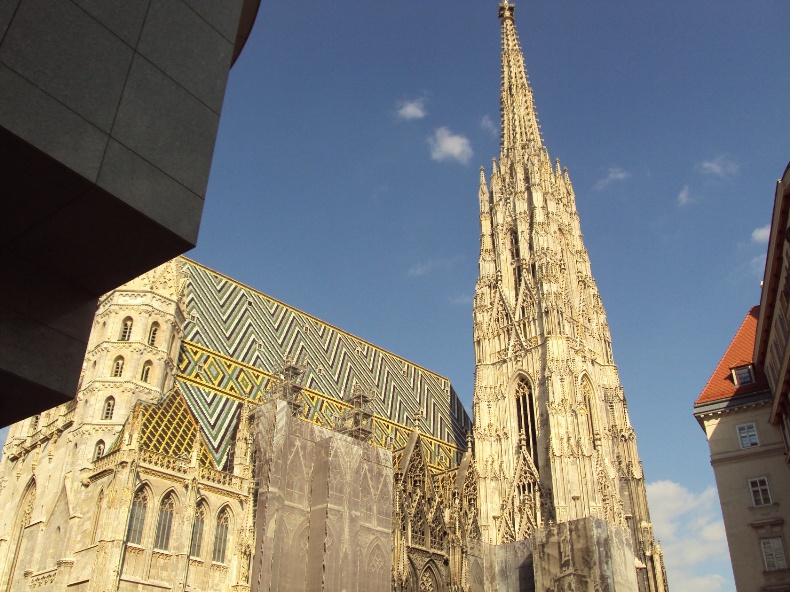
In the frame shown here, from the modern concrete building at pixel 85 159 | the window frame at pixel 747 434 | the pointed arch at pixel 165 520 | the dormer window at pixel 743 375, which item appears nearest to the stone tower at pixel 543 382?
the window frame at pixel 747 434

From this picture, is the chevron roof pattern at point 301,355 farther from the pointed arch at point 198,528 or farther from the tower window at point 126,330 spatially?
the tower window at point 126,330

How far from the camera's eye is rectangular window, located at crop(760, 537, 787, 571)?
2298 cm

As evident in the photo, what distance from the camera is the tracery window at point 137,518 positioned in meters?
23.5

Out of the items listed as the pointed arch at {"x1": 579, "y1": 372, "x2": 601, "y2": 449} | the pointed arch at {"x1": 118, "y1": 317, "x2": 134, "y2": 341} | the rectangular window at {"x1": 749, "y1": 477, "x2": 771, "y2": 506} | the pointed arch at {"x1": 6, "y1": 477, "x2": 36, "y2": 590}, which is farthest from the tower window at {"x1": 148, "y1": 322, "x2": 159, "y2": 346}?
the rectangular window at {"x1": 749, "y1": 477, "x2": 771, "y2": 506}

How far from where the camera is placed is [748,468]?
25141 millimetres

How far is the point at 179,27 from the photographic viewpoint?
799cm

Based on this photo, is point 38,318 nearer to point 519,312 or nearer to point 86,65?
point 86,65

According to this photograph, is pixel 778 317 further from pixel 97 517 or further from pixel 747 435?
pixel 97 517

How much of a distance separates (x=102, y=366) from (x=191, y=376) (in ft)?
14.9

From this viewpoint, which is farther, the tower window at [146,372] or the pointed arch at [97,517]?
the tower window at [146,372]

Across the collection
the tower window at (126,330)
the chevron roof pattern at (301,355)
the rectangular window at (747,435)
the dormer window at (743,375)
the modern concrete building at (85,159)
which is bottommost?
the modern concrete building at (85,159)

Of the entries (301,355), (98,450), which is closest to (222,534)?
(98,450)

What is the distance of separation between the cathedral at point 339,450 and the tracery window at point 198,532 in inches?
2.5

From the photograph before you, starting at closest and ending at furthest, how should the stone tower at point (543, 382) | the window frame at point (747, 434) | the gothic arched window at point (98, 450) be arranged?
the window frame at point (747, 434)
the gothic arched window at point (98, 450)
the stone tower at point (543, 382)
